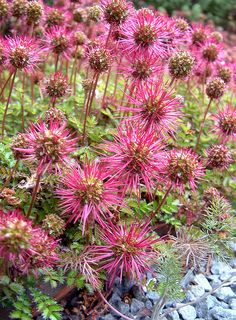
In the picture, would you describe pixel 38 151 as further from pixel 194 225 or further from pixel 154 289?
pixel 194 225

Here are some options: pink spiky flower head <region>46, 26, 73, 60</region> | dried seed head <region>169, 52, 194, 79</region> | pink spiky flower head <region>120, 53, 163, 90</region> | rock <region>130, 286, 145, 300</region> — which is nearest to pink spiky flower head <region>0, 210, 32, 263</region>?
rock <region>130, 286, 145, 300</region>

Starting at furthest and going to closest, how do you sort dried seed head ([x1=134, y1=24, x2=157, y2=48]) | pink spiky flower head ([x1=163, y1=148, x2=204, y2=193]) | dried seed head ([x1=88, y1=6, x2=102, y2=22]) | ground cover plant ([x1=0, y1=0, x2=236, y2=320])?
dried seed head ([x1=88, y1=6, x2=102, y2=22]) → dried seed head ([x1=134, y1=24, x2=157, y2=48]) → pink spiky flower head ([x1=163, y1=148, x2=204, y2=193]) → ground cover plant ([x1=0, y1=0, x2=236, y2=320])

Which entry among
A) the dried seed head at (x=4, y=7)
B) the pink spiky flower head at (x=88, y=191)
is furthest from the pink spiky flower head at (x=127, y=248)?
the dried seed head at (x=4, y=7)

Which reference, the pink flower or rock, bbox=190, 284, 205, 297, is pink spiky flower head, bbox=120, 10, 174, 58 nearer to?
the pink flower

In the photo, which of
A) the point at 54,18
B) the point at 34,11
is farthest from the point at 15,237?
the point at 54,18

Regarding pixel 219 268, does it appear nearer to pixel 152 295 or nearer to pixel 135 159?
pixel 152 295

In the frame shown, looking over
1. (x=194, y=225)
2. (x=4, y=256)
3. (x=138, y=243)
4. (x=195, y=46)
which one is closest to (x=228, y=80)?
(x=195, y=46)
